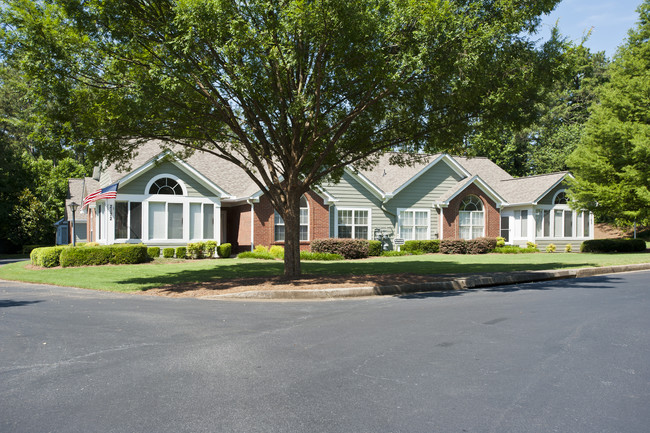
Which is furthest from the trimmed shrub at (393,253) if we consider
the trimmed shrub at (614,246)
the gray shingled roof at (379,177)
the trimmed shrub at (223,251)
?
the trimmed shrub at (614,246)

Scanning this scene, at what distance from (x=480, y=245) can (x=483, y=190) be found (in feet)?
13.4

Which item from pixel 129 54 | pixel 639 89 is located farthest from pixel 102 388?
pixel 639 89

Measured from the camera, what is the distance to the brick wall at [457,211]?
31.5 metres

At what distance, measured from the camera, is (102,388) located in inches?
208

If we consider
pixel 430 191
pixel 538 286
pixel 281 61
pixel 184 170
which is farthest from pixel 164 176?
pixel 538 286

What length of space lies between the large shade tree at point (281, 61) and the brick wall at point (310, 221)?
11.5m

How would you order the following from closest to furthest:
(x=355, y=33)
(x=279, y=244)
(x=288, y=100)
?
(x=355, y=33) → (x=288, y=100) → (x=279, y=244)

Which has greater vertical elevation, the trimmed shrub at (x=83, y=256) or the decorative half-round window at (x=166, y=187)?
the decorative half-round window at (x=166, y=187)

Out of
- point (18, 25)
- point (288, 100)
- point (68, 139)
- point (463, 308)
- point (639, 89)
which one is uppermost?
point (639, 89)

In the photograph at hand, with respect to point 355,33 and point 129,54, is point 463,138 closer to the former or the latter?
point 355,33

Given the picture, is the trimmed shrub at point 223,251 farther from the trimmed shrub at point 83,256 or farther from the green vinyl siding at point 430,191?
the green vinyl siding at point 430,191

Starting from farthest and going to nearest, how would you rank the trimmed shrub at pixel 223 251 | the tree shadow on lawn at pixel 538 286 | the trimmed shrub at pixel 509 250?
the trimmed shrub at pixel 509 250, the trimmed shrub at pixel 223 251, the tree shadow on lawn at pixel 538 286

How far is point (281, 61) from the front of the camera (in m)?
11.8

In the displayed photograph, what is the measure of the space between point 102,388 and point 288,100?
10.8 metres
